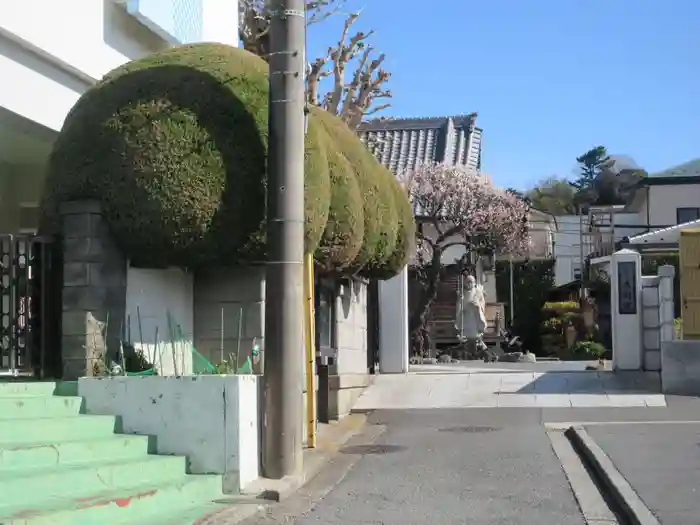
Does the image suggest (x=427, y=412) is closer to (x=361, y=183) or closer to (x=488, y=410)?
(x=488, y=410)

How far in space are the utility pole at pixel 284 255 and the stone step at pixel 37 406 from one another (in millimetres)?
1588

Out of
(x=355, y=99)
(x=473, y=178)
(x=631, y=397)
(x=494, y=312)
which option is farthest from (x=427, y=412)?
(x=494, y=312)

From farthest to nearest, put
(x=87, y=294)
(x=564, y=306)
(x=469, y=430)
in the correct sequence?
1. (x=564, y=306)
2. (x=469, y=430)
3. (x=87, y=294)

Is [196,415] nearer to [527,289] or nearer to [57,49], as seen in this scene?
[57,49]

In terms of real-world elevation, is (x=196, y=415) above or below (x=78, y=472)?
above

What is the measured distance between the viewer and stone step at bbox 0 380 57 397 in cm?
754

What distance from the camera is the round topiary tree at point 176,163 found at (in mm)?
8250

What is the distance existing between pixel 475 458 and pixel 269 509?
2.85 metres

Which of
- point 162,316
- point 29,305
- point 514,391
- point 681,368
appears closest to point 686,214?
point 681,368

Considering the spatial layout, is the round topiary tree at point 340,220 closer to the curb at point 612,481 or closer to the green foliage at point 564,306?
the curb at point 612,481

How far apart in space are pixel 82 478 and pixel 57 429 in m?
0.75

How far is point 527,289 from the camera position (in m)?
35.9

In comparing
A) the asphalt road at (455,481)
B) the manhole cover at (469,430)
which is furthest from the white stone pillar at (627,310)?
the manhole cover at (469,430)

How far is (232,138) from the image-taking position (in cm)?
849
